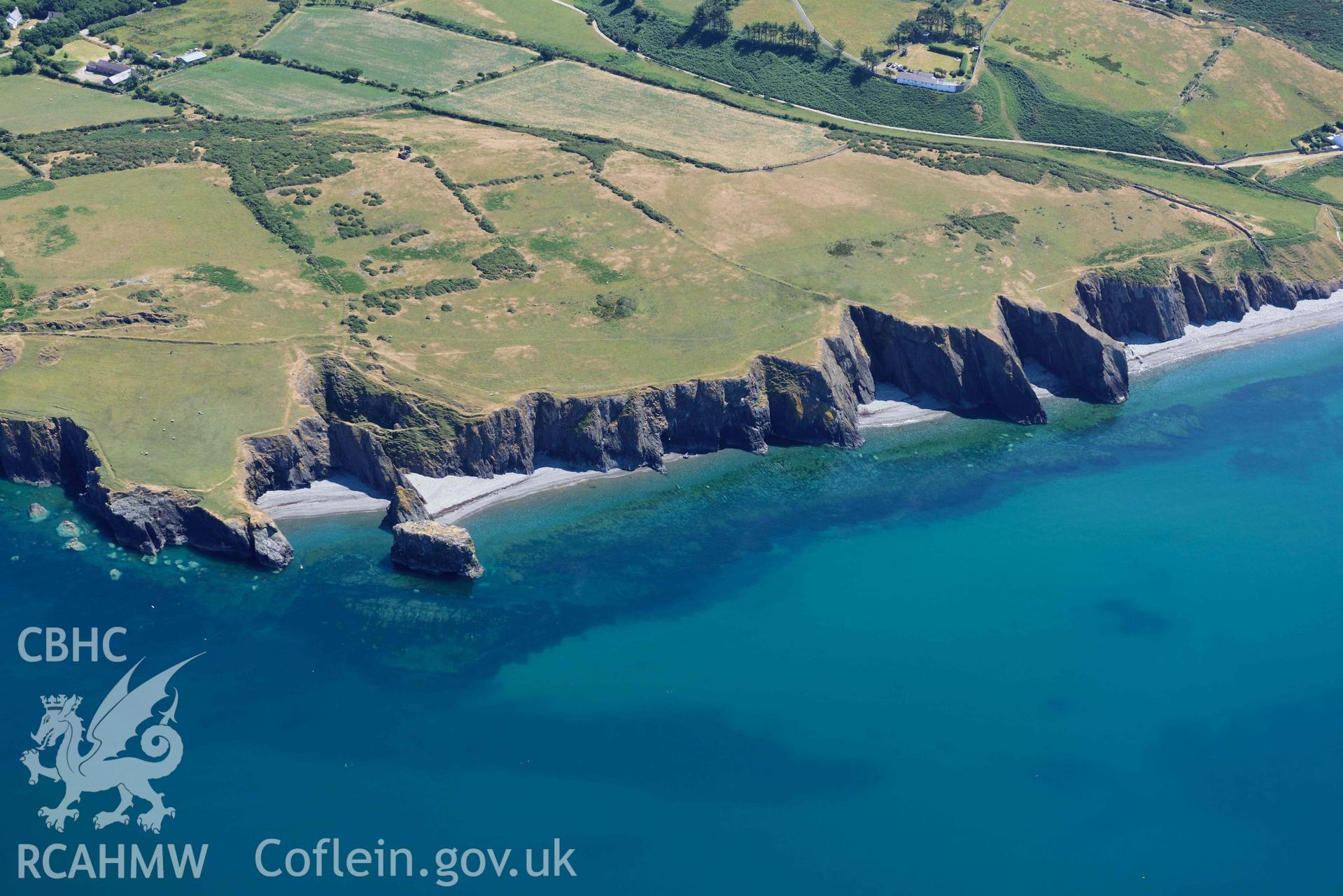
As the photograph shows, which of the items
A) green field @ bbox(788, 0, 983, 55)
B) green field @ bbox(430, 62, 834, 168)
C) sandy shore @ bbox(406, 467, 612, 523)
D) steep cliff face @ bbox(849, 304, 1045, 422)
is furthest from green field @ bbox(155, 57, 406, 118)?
steep cliff face @ bbox(849, 304, 1045, 422)

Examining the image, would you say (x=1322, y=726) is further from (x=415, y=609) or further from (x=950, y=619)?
(x=415, y=609)

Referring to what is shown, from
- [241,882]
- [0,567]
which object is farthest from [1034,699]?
[0,567]

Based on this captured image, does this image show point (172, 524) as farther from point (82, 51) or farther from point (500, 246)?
point (82, 51)

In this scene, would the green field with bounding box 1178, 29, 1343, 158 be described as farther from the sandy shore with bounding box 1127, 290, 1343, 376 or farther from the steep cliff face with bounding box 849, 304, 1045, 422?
the steep cliff face with bounding box 849, 304, 1045, 422

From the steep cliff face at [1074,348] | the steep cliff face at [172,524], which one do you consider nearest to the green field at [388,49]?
the steep cliff face at [1074,348]

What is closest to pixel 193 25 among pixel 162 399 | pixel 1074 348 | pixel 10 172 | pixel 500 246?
pixel 10 172
